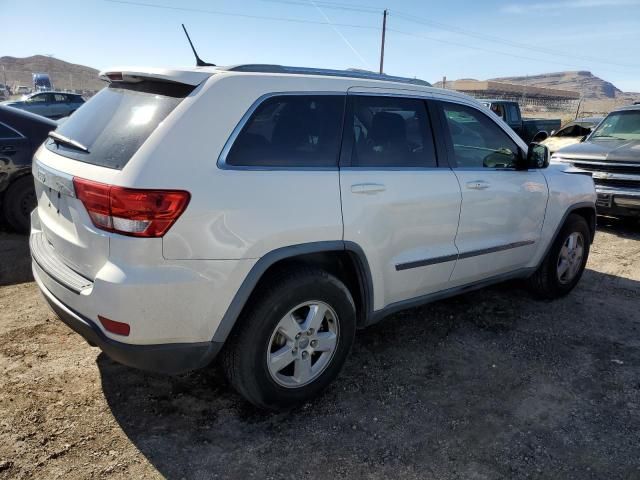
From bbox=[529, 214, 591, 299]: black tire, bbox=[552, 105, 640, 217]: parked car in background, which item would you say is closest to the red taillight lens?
bbox=[529, 214, 591, 299]: black tire

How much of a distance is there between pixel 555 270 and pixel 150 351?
3659 millimetres

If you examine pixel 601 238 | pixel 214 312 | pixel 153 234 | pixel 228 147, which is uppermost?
pixel 228 147

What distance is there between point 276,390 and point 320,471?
49 centimetres

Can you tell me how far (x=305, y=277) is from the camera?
2.63 metres

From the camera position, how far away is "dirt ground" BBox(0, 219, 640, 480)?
7.94 ft

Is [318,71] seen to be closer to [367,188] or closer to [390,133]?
[390,133]

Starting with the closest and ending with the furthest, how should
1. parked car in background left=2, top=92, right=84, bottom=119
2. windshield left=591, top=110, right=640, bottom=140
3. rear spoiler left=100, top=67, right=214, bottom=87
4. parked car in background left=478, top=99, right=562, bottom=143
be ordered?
rear spoiler left=100, top=67, right=214, bottom=87 < windshield left=591, top=110, right=640, bottom=140 < parked car in background left=478, top=99, right=562, bottom=143 < parked car in background left=2, top=92, right=84, bottom=119

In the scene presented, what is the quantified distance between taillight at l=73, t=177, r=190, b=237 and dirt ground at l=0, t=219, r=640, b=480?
3.76 feet

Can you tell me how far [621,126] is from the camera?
8.02 m

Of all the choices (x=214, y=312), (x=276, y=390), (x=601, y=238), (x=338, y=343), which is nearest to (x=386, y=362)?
(x=338, y=343)

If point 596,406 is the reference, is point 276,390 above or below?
above

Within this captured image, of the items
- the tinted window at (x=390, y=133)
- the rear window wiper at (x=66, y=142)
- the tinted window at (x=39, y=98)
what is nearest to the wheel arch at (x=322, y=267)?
the tinted window at (x=390, y=133)

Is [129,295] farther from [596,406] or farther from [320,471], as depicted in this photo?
[596,406]

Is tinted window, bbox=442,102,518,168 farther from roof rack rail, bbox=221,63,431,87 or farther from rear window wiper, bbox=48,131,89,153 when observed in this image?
rear window wiper, bbox=48,131,89,153
